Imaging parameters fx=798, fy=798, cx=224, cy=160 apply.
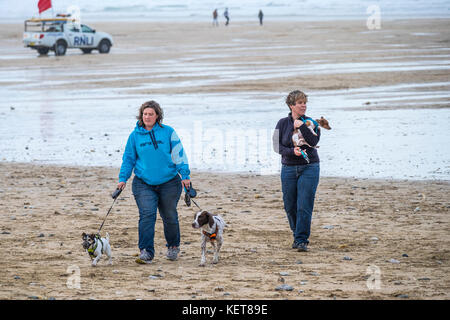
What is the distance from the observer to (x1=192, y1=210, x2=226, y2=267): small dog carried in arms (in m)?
7.82

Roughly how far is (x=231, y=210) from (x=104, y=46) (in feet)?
109

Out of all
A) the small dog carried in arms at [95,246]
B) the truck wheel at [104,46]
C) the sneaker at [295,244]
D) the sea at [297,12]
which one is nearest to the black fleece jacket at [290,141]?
the sneaker at [295,244]

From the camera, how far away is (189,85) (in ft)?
85.0

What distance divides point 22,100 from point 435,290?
18015mm

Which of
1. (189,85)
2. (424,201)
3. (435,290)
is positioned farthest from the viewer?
(189,85)

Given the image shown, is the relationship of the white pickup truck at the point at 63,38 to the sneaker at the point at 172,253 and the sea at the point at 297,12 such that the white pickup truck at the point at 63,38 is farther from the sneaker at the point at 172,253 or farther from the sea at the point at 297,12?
the sneaker at the point at 172,253

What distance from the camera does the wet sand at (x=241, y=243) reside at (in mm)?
6898

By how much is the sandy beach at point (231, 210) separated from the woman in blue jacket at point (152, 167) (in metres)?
0.47

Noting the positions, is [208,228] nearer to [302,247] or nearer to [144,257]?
[144,257]

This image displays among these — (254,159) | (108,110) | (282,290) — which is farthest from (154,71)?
(282,290)

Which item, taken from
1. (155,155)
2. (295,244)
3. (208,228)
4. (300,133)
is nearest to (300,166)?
(300,133)

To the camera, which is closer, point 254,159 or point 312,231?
point 312,231

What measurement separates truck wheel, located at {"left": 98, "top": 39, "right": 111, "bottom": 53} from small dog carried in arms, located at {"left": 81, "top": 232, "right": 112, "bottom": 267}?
116 ft

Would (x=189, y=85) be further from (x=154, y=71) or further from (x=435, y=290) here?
(x=435, y=290)
